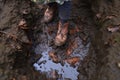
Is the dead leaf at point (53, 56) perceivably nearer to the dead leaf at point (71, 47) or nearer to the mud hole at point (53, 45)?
the mud hole at point (53, 45)

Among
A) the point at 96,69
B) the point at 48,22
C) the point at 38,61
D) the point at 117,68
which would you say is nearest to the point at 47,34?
the point at 48,22

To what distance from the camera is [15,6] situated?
7.87 feet

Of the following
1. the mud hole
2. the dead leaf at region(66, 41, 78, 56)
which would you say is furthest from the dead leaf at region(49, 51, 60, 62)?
the dead leaf at region(66, 41, 78, 56)

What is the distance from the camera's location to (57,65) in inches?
87.6

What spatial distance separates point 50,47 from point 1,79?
0.57m

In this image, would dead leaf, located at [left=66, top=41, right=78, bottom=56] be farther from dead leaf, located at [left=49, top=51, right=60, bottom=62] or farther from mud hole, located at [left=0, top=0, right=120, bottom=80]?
dead leaf, located at [left=49, top=51, right=60, bottom=62]

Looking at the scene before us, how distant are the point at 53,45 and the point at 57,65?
8.0 inches

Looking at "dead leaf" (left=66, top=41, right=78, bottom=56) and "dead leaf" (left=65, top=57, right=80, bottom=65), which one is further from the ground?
"dead leaf" (left=66, top=41, right=78, bottom=56)

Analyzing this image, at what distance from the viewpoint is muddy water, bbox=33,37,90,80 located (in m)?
2.15

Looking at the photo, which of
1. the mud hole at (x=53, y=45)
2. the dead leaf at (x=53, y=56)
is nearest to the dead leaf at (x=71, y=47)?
the mud hole at (x=53, y=45)

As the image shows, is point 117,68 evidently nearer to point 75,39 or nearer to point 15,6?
point 75,39

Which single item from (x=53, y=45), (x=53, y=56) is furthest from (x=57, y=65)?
(x=53, y=45)

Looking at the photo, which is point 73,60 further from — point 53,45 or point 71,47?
point 53,45

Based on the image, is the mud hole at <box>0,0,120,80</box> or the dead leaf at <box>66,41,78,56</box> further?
the dead leaf at <box>66,41,78,56</box>
